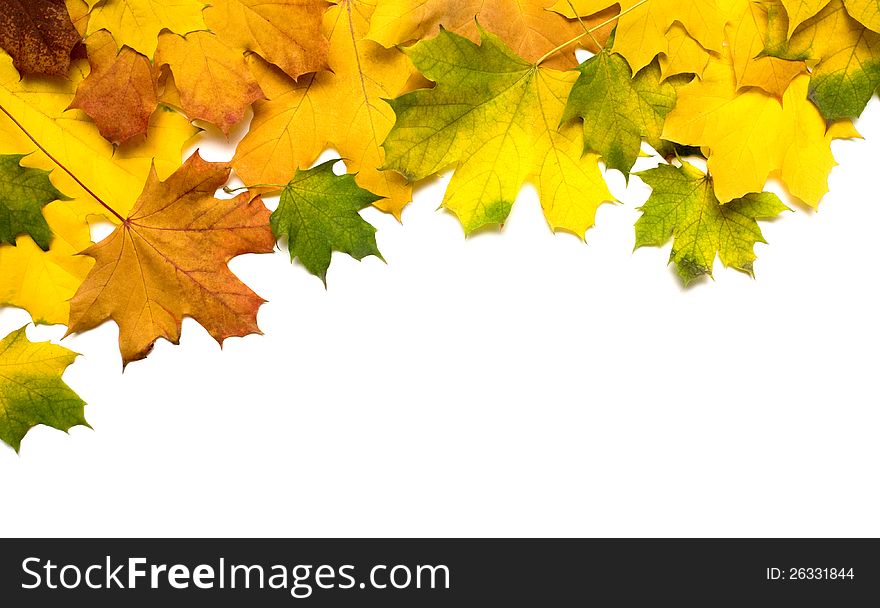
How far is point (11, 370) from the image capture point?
1205mm

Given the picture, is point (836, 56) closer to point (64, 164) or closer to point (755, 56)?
point (755, 56)

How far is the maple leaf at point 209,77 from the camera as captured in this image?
1.25m

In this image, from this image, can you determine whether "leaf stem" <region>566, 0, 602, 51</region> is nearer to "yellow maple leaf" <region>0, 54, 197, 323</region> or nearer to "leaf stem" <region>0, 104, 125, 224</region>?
"yellow maple leaf" <region>0, 54, 197, 323</region>

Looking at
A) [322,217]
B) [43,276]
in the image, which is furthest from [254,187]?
[43,276]

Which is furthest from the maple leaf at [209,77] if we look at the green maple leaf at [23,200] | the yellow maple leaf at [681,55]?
the yellow maple leaf at [681,55]

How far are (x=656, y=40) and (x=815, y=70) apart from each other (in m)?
0.25

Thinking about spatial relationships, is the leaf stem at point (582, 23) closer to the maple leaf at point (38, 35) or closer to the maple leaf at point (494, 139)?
the maple leaf at point (494, 139)

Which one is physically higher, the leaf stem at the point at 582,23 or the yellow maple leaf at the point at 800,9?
the leaf stem at the point at 582,23

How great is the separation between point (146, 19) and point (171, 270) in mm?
377

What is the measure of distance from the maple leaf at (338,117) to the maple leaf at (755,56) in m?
0.51

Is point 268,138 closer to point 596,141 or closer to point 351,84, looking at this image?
point 351,84

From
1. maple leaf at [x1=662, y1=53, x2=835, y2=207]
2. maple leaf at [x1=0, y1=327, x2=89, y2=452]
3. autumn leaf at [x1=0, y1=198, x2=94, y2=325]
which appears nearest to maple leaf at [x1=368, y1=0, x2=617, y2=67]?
maple leaf at [x1=662, y1=53, x2=835, y2=207]

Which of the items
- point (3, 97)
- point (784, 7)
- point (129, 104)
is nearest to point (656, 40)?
point (784, 7)

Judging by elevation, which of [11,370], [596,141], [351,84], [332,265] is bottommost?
[11,370]
